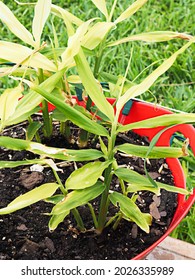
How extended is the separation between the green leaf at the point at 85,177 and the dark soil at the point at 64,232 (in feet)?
0.64

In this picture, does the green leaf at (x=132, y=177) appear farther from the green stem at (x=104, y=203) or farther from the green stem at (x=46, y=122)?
the green stem at (x=46, y=122)

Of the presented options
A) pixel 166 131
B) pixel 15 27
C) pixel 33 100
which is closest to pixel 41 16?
pixel 15 27

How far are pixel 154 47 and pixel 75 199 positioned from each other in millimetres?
1063

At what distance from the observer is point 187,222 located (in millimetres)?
1284

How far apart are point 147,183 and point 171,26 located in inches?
43.8

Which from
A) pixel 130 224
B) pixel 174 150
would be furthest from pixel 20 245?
pixel 174 150

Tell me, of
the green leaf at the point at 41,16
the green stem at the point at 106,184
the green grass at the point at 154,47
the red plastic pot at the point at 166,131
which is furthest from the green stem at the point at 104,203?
the green grass at the point at 154,47

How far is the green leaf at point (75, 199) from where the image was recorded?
2.78 ft

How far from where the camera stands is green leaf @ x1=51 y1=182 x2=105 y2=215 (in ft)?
2.78

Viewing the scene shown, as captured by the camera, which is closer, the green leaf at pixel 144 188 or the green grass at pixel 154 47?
the green leaf at pixel 144 188

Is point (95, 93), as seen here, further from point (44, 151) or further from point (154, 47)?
point (154, 47)

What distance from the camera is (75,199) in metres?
0.86

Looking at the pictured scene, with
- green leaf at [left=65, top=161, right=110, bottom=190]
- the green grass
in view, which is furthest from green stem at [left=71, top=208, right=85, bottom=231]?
the green grass
